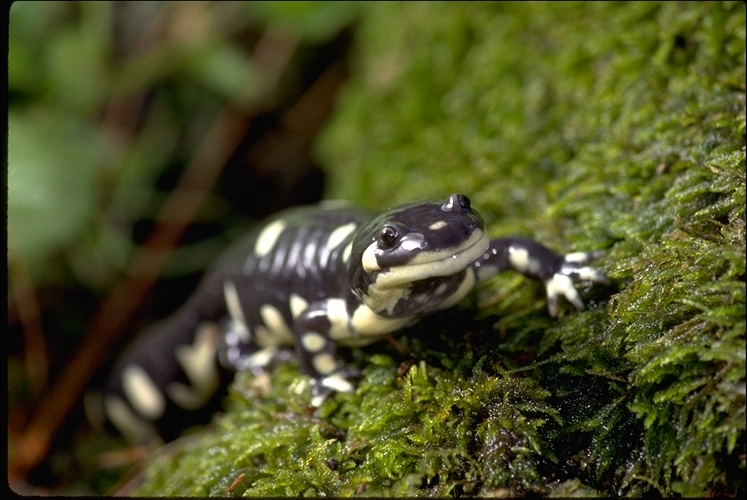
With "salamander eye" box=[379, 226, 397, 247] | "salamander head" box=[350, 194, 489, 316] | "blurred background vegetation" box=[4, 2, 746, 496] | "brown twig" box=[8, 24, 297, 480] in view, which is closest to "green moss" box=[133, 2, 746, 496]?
"blurred background vegetation" box=[4, 2, 746, 496]

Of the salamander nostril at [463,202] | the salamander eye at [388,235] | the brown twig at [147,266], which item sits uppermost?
the salamander nostril at [463,202]

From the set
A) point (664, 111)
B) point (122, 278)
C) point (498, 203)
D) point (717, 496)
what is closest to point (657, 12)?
point (664, 111)

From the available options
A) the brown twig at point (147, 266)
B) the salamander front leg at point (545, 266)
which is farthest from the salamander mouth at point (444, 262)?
the brown twig at point (147, 266)

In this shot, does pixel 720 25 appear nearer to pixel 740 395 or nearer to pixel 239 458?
pixel 740 395

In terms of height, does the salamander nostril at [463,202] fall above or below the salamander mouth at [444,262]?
above

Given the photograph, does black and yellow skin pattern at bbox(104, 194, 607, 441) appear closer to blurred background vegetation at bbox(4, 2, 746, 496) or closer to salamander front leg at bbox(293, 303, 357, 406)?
salamander front leg at bbox(293, 303, 357, 406)

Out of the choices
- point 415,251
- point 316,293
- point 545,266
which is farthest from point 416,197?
point 415,251

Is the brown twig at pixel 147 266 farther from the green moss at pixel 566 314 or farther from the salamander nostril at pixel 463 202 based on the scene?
the salamander nostril at pixel 463 202
